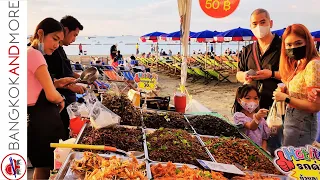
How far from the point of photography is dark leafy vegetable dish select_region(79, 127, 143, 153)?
221cm

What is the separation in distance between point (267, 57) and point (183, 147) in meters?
1.82

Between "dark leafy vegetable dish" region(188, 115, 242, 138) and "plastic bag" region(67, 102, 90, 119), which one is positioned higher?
"plastic bag" region(67, 102, 90, 119)

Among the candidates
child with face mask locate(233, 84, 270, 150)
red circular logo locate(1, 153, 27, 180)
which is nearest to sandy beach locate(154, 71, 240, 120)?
child with face mask locate(233, 84, 270, 150)

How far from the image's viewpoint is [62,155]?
2.23 metres

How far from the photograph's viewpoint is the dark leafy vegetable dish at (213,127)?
2926 mm

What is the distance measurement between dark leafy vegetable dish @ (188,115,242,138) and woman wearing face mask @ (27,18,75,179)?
127cm

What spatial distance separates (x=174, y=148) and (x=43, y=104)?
3.83 feet

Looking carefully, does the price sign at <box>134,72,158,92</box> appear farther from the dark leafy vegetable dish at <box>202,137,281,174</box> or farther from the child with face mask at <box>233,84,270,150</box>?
the dark leafy vegetable dish at <box>202,137,281,174</box>

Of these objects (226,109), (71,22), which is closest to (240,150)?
(71,22)

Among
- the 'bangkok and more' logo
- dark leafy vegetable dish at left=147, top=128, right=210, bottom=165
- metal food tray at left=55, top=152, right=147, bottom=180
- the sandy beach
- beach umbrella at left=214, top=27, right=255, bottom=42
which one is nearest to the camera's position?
→ the 'bangkok and more' logo

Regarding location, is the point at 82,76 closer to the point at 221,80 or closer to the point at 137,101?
the point at 137,101

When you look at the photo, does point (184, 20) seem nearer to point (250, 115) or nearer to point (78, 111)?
point (250, 115)

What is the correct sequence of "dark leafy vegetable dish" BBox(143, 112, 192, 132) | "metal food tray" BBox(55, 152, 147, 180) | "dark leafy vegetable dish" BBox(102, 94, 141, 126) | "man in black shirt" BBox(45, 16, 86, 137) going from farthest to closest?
"man in black shirt" BBox(45, 16, 86, 137)
"dark leafy vegetable dish" BBox(143, 112, 192, 132)
"dark leafy vegetable dish" BBox(102, 94, 141, 126)
"metal food tray" BBox(55, 152, 147, 180)

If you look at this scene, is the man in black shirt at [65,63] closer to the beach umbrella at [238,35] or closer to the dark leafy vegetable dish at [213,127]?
the dark leafy vegetable dish at [213,127]
